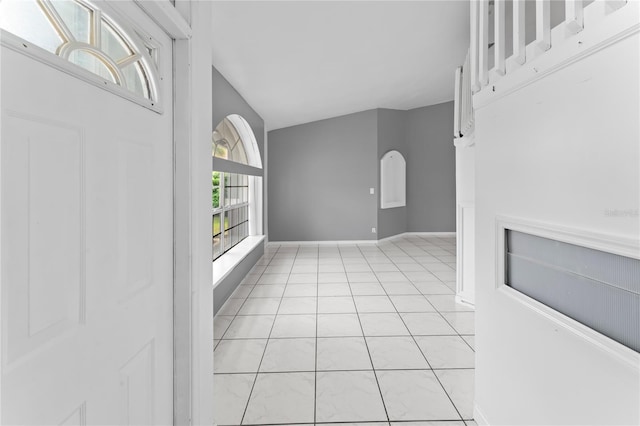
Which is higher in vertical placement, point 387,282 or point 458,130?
point 458,130

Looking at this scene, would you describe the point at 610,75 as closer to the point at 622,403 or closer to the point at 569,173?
the point at 569,173

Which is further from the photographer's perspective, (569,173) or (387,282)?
(387,282)

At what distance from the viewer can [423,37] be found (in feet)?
12.3

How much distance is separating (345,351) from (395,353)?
36cm

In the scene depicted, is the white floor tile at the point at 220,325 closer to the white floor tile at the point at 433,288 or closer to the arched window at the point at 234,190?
the arched window at the point at 234,190

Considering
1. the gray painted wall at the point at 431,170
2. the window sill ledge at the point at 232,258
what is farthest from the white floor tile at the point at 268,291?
the gray painted wall at the point at 431,170

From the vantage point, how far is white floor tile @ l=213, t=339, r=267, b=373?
2166 mm

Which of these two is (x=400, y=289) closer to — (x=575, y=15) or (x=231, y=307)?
(x=231, y=307)

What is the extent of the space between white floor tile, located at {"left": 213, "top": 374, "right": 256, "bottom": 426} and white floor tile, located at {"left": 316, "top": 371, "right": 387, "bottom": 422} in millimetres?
416

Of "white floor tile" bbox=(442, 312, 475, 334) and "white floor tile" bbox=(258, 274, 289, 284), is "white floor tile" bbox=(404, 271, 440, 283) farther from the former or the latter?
"white floor tile" bbox=(258, 274, 289, 284)

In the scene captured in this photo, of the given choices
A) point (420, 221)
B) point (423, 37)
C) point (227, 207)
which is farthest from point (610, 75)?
point (420, 221)

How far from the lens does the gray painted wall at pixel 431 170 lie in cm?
776

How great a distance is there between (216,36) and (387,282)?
10.5 ft

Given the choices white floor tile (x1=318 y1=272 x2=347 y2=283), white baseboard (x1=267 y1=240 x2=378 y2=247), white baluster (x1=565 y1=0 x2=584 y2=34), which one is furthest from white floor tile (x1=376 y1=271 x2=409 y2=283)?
white baluster (x1=565 y1=0 x2=584 y2=34)
